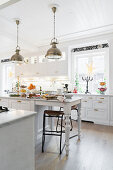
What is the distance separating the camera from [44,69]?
5320 millimetres

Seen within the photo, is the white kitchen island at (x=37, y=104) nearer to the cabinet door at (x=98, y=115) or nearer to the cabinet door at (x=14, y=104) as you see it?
the cabinet door at (x=14, y=104)

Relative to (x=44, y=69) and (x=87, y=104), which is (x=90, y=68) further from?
(x=44, y=69)

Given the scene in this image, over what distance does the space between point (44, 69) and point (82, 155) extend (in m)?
3.68

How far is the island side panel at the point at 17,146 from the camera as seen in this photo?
46.0 inches

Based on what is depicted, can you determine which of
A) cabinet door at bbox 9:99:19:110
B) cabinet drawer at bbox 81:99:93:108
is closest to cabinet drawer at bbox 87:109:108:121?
cabinet drawer at bbox 81:99:93:108

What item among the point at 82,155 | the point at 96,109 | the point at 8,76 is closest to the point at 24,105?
the point at 82,155

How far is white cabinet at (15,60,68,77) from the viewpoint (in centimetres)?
488

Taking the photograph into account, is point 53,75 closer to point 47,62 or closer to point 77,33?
point 47,62

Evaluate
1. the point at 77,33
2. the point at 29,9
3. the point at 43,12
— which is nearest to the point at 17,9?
the point at 29,9

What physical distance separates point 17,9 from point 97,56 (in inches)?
124

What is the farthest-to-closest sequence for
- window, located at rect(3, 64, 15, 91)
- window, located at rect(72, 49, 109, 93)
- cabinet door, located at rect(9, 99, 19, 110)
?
1. window, located at rect(3, 64, 15, 91)
2. window, located at rect(72, 49, 109, 93)
3. cabinet door, located at rect(9, 99, 19, 110)

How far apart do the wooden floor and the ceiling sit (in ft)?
9.13

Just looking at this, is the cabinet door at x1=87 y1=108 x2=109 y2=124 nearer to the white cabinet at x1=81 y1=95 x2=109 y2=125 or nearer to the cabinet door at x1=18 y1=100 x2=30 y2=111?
the white cabinet at x1=81 y1=95 x2=109 y2=125

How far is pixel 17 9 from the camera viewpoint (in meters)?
2.83
